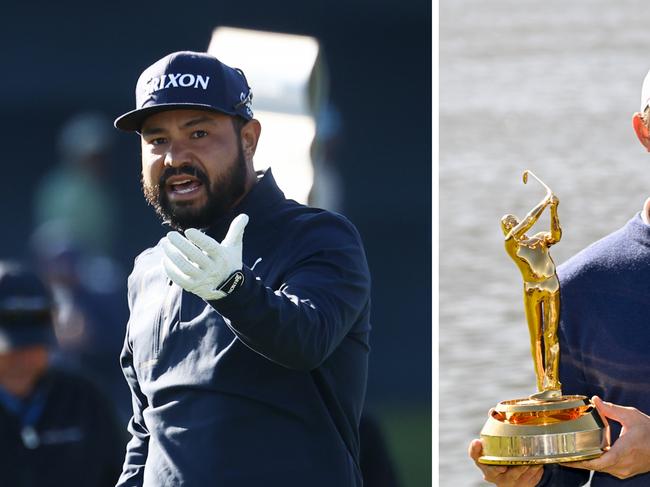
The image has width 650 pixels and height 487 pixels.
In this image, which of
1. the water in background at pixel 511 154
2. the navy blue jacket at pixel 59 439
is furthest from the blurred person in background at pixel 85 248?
the navy blue jacket at pixel 59 439

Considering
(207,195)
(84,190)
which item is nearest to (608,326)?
(207,195)

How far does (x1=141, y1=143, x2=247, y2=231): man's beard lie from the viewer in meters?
3.08

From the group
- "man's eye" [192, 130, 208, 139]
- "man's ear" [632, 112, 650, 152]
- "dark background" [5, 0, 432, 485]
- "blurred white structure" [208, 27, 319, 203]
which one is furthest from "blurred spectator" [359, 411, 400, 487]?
"dark background" [5, 0, 432, 485]

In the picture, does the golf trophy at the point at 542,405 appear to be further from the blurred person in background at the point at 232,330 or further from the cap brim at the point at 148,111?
the cap brim at the point at 148,111

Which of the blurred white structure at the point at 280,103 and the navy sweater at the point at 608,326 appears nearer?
the navy sweater at the point at 608,326

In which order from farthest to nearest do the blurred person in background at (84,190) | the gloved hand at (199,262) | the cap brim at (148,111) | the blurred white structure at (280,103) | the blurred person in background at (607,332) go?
1. the blurred person in background at (84,190)
2. the blurred white structure at (280,103)
3. the cap brim at (148,111)
4. the blurred person in background at (607,332)
5. the gloved hand at (199,262)

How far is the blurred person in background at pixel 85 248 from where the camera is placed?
6602 millimetres

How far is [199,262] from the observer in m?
2.66

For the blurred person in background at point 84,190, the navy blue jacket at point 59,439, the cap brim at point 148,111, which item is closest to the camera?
the cap brim at point 148,111

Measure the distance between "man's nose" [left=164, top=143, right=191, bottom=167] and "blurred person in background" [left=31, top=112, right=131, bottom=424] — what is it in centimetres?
326

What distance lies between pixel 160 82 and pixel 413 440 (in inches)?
135

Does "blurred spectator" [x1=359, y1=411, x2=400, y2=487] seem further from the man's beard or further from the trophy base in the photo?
the trophy base

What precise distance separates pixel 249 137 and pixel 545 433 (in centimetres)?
85

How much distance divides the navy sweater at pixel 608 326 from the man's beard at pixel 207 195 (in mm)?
598
